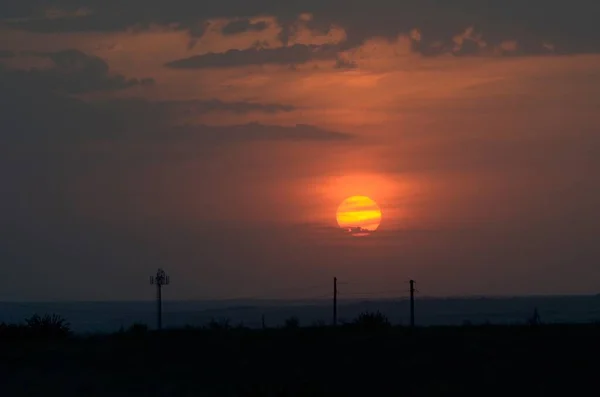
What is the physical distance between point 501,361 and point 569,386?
241 centimetres

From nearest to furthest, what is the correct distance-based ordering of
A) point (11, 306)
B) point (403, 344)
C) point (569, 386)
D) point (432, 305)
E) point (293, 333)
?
point (569, 386) → point (403, 344) → point (293, 333) → point (11, 306) → point (432, 305)

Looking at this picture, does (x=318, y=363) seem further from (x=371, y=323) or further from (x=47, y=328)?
(x=47, y=328)

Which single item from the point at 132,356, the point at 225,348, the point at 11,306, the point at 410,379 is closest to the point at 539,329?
the point at 410,379

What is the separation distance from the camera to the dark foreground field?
29.1 meters

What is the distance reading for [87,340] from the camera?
36.5m

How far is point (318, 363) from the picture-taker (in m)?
31.5

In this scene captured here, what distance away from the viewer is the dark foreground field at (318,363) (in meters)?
29.1

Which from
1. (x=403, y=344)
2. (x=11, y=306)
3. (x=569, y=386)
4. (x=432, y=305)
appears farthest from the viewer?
(x=432, y=305)

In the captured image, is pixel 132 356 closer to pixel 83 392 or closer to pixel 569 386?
pixel 83 392

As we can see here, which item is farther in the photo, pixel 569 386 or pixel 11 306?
pixel 11 306

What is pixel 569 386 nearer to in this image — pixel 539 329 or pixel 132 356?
pixel 539 329

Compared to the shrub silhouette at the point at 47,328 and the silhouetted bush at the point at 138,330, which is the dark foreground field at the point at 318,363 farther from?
the shrub silhouette at the point at 47,328

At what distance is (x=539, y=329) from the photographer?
33312 mm

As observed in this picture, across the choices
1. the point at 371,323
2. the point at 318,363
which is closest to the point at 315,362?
the point at 318,363
